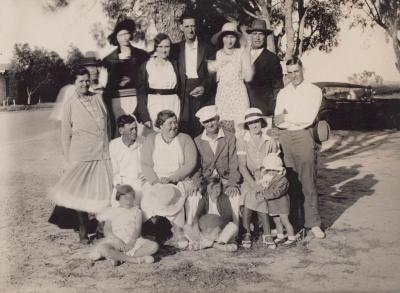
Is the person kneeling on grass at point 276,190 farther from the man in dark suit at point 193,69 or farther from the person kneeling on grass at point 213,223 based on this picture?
the man in dark suit at point 193,69

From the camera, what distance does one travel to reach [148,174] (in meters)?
4.73

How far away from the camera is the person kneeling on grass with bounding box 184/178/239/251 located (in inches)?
181

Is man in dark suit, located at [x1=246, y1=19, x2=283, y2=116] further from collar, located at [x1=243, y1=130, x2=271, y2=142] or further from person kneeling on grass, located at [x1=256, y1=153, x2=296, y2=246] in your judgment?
person kneeling on grass, located at [x1=256, y1=153, x2=296, y2=246]

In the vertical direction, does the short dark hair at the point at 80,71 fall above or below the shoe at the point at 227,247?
above

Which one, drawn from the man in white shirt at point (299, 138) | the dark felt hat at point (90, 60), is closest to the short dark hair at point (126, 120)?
the dark felt hat at point (90, 60)

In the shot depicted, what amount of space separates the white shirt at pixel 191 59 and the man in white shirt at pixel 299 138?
0.95 m

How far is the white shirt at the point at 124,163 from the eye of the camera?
4.81 m

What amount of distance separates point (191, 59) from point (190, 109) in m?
0.54

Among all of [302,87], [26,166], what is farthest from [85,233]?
[26,166]

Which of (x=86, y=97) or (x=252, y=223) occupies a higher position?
(x=86, y=97)

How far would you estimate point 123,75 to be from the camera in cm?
526

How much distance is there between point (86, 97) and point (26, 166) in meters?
5.35

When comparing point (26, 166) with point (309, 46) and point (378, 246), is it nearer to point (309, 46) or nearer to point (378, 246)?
point (378, 246)

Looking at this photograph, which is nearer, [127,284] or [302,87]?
[127,284]
